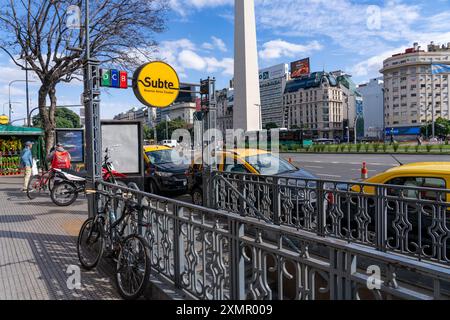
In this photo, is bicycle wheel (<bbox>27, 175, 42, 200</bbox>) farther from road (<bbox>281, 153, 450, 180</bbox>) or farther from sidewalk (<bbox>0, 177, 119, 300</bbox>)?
road (<bbox>281, 153, 450, 180</bbox>)

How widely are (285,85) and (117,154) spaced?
13163 centimetres

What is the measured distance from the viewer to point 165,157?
13766 mm

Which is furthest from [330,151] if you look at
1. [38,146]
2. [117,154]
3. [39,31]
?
[117,154]

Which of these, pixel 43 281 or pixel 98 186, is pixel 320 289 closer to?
pixel 43 281

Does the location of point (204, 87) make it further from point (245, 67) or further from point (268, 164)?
point (245, 67)

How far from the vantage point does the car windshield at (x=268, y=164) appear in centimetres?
907

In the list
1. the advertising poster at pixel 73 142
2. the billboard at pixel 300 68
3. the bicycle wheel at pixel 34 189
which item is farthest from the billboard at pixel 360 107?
the bicycle wheel at pixel 34 189

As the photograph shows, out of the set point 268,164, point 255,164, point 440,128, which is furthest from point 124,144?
point 440,128

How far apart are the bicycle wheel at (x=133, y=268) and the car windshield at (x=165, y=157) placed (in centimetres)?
886

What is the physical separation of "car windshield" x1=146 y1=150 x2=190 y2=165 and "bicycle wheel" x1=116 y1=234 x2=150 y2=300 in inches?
349

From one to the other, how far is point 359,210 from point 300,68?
124 metres

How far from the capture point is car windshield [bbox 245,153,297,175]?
907cm

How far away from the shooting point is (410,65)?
106062 mm

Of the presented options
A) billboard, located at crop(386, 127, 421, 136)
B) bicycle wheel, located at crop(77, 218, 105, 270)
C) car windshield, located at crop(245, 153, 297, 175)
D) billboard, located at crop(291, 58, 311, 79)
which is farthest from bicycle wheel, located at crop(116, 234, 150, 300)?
billboard, located at crop(291, 58, 311, 79)
